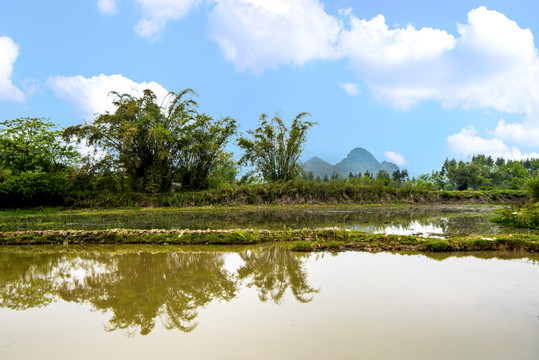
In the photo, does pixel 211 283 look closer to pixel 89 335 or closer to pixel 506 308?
pixel 89 335

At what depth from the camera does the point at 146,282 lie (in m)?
4.95

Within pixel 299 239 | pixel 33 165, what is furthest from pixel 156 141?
pixel 299 239

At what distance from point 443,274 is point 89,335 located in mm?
5151

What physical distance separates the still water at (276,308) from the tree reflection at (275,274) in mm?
27

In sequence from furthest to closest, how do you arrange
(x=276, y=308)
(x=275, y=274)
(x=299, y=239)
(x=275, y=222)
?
(x=275, y=222), (x=299, y=239), (x=275, y=274), (x=276, y=308)

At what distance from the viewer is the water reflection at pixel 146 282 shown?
12.6 ft

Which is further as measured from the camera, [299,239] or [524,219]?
[524,219]

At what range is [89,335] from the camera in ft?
10.7

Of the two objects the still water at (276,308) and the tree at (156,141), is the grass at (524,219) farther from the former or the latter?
the tree at (156,141)

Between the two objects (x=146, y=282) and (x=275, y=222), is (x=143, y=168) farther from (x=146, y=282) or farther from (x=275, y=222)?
(x=146, y=282)

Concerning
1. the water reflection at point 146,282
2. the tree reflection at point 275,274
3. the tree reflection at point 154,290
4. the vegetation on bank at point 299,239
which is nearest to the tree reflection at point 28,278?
the water reflection at point 146,282

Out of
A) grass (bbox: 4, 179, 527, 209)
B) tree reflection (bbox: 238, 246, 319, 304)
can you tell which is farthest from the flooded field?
tree reflection (bbox: 238, 246, 319, 304)

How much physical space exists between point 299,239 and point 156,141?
15.1 metres

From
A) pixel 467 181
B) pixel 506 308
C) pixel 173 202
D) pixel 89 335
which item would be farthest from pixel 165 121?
pixel 467 181
